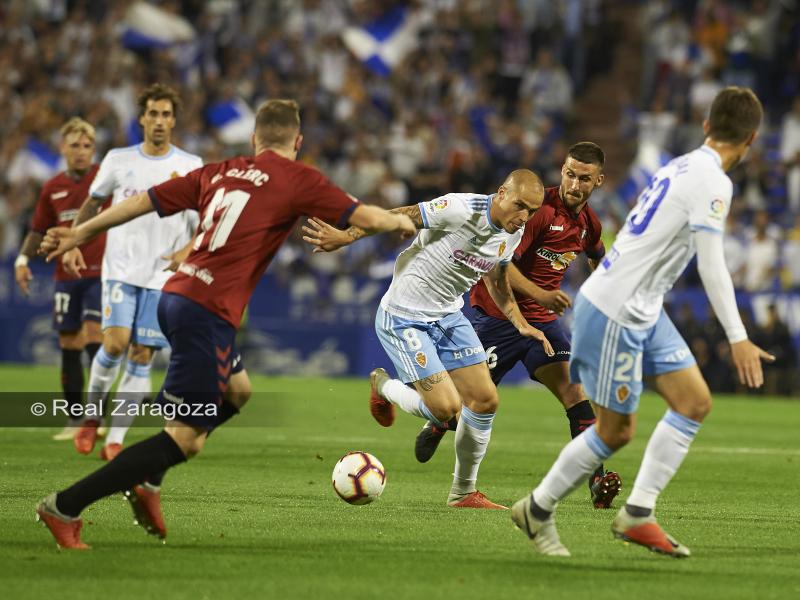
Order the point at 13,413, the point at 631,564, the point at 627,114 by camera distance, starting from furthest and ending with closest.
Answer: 1. the point at 627,114
2. the point at 13,413
3. the point at 631,564

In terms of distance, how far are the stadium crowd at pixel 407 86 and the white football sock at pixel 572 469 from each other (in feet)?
53.6

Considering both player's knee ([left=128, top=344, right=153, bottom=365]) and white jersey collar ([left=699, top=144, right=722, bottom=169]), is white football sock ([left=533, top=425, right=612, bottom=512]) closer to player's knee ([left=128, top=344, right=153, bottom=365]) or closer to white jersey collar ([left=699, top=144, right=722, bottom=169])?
white jersey collar ([left=699, top=144, right=722, bottom=169])

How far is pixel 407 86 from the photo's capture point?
90.0ft

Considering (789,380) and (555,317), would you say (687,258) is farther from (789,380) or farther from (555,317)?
(789,380)

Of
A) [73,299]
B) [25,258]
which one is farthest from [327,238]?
[73,299]

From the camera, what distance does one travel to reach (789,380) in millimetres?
22469

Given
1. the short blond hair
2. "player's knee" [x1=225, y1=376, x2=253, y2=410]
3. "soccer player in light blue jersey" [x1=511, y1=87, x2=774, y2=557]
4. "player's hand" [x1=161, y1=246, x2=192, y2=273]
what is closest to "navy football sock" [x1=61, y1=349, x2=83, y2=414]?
the short blond hair

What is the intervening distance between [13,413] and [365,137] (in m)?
11.8

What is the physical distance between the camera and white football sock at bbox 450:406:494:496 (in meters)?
9.41

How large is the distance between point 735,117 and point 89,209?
5903 millimetres

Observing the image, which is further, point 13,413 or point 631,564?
point 13,413

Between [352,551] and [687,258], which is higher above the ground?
[687,258]

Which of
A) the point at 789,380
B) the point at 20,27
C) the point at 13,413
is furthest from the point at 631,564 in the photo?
the point at 20,27

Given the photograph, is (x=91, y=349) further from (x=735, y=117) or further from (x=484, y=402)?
(x=735, y=117)
